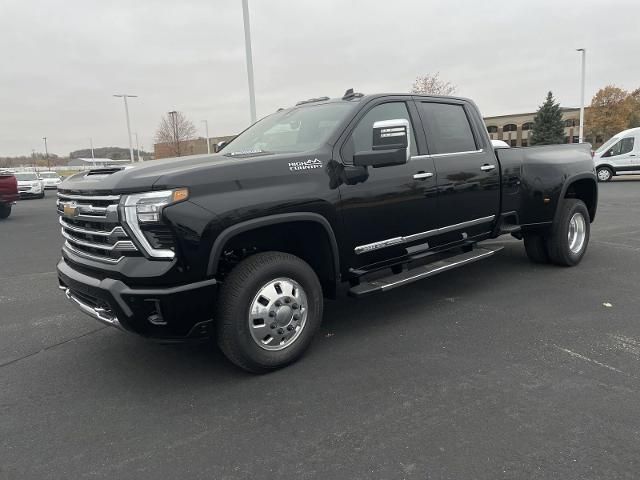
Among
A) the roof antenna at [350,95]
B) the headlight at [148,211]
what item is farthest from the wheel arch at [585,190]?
the headlight at [148,211]

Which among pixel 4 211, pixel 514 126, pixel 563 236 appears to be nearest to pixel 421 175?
pixel 563 236

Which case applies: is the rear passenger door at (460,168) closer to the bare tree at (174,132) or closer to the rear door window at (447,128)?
the rear door window at (447,128)

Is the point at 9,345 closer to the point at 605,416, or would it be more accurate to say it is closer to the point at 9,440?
the point at 9,440

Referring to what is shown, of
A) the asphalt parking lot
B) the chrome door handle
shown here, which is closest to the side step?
the asphalt parking lot

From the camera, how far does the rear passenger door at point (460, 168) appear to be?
468 cm

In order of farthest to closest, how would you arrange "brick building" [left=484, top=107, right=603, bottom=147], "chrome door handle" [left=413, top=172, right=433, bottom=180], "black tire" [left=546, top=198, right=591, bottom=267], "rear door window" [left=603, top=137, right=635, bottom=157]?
"brick building" [left=484, top=107, right=603, bottom=147] < "rear door window" [left=603, top=137, right=635, bottom=157] < "black tire" [left=546, top=198, right=591, bottom=267] < "chrome door handle" [left=413, top=172, right=433, bottom=180]

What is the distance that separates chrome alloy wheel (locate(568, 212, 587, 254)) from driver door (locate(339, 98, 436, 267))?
276 cm

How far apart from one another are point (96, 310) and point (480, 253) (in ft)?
12.0

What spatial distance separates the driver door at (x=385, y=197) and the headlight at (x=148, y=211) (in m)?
1.31

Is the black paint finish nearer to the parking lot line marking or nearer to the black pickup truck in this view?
the black pickup truck

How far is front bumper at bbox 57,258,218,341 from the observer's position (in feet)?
10.0

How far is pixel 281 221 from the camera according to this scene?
3434 millimetres

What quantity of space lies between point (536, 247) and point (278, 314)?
4.08 metres

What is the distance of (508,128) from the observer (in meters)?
71.0
